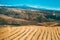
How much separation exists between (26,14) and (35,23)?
1.07ft

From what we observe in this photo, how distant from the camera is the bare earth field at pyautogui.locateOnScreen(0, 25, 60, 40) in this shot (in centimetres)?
316

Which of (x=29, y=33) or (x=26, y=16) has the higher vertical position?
(x=26, y=16)

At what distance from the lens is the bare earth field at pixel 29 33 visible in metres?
3.16

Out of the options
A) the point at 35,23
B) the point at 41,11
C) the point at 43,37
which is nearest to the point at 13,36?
the point at 43,37

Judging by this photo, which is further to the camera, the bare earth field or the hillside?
the hillside

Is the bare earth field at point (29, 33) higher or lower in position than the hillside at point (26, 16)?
lower

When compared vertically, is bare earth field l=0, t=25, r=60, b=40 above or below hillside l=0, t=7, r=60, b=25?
below

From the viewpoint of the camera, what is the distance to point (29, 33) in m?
3.49

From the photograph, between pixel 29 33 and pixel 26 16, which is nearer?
pixel 29 33

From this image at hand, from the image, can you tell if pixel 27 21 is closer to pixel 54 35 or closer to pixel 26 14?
pixel 26 14

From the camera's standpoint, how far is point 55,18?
4.04 m

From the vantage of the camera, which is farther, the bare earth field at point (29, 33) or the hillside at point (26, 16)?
the hillside at point (26, 16)

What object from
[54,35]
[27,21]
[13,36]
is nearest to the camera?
[13,36]

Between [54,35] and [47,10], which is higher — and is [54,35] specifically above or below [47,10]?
below
